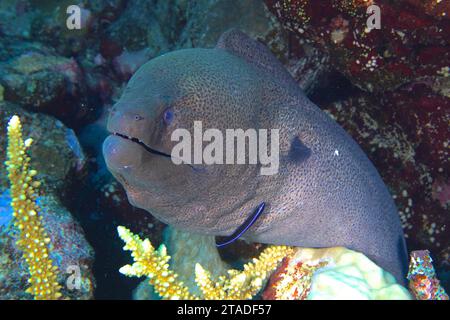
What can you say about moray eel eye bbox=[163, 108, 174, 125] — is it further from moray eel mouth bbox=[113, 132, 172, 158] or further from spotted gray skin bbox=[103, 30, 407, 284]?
moray eel mouth bbox=[113, 132, 172, 158]

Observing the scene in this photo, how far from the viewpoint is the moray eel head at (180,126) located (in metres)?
1.83

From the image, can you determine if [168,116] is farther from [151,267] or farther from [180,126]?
[151,267]

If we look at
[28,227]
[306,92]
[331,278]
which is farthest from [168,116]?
[306,92]

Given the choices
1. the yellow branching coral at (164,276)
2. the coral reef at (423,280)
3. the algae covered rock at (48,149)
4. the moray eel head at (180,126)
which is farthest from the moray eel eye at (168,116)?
the coral reef at (423,280)

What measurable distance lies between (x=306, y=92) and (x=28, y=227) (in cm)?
283

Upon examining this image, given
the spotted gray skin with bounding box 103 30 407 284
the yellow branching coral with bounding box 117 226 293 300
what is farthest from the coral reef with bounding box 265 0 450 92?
the yellow branching coral with bounding box 117 226 293 300

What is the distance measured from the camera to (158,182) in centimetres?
203

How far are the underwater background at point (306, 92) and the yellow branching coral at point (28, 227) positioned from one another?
297 mm

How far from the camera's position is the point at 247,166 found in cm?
236

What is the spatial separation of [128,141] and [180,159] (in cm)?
30

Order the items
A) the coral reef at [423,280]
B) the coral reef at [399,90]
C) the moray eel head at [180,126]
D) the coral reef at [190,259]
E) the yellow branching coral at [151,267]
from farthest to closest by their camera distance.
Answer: the coral reef at [190,259] < the coral reef at [399,90] < the coral reef at [423,280] < the yellow branching coral at [151,267] < the moray eel head at [180,126]

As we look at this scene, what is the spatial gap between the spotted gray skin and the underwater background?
630 millimetres

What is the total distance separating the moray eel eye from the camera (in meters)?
1.90

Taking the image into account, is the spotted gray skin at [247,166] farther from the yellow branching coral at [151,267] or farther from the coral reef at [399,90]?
the coral reef at [399,90]
